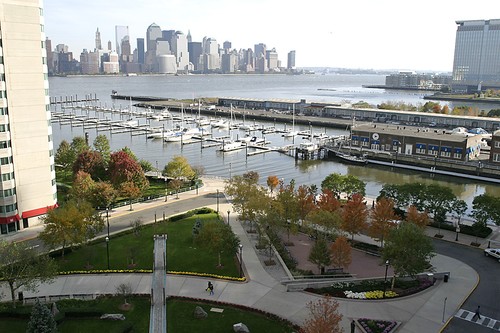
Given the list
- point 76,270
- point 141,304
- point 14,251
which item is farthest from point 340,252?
point 14,251

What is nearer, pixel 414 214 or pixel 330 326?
pixel 330 326

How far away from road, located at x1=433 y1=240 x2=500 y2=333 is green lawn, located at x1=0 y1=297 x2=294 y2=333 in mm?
8330

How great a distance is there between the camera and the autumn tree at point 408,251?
Result: 25.6 metres

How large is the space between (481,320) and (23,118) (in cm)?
3349

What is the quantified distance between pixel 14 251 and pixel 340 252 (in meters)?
17.8

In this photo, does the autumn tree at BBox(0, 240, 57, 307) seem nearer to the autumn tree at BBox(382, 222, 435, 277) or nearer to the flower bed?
the flower bed

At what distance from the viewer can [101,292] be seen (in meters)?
25.8

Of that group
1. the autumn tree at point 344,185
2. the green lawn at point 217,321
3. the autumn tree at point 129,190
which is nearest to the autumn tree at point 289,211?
the autumn tree at point 344,185

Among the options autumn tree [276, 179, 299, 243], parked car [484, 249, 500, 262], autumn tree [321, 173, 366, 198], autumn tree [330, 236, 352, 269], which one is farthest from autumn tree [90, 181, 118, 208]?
parked car [484, 249, 500, 262]

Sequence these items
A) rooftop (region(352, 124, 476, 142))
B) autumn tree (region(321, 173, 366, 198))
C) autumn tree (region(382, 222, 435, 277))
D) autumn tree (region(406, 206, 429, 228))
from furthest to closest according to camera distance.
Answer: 1. rooftop (region(352, 124, 476, 142))
2. autumn tree (region(321, 173, 366, 198))
3. autumn tree (region(406, 206, 429, 228))
4. autumn tree (region(382, 222, 435, 277))

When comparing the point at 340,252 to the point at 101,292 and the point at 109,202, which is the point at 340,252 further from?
the point at 109,202

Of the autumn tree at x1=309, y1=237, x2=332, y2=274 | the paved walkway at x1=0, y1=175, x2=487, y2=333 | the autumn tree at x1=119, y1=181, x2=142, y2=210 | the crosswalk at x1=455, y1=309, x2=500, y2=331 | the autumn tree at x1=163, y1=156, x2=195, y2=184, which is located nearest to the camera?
the crosswalk at x1=455, y1=309, x2=500, y2=331

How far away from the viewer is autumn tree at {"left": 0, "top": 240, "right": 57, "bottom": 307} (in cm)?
2409

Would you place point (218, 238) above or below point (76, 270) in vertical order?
above
